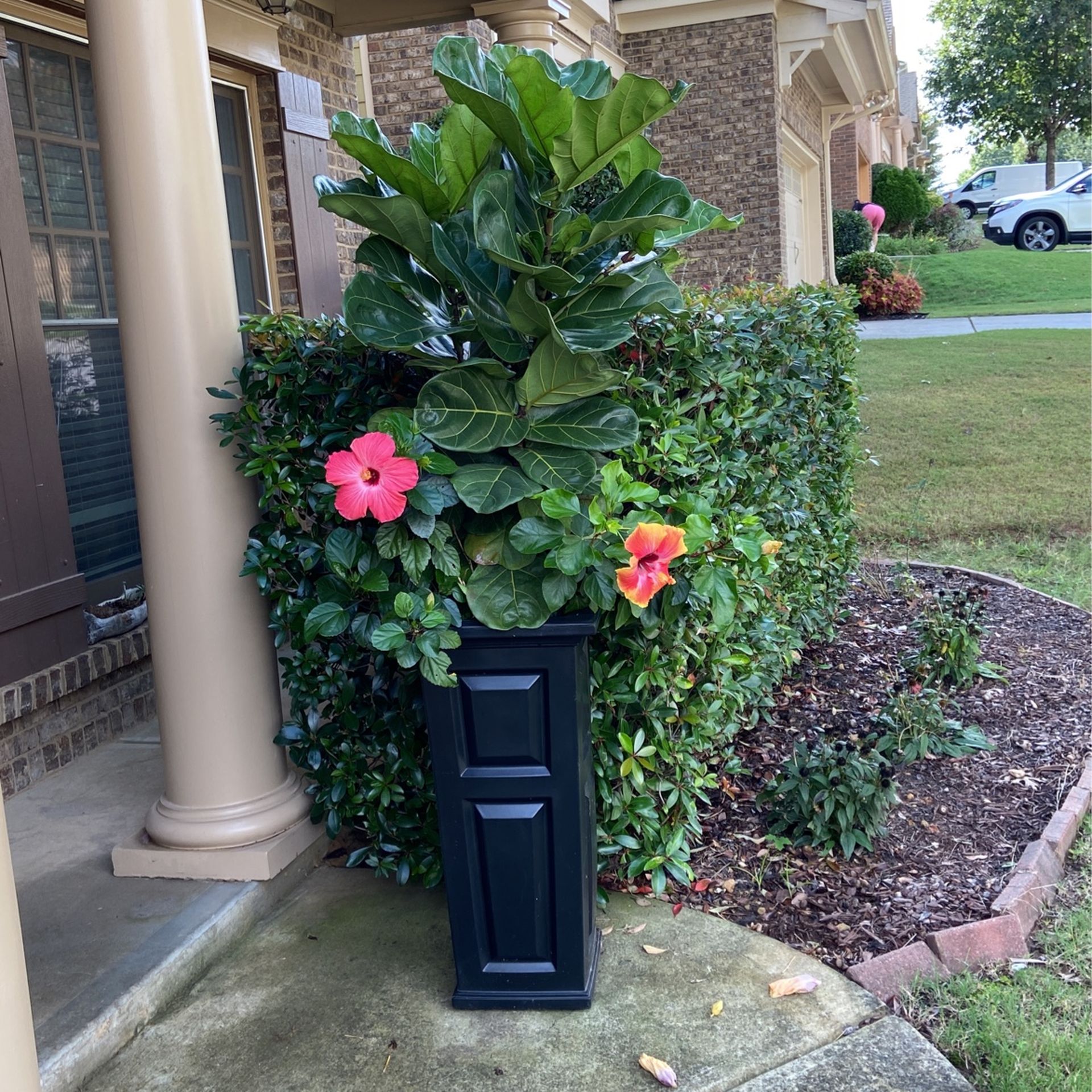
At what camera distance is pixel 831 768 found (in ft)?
10.9

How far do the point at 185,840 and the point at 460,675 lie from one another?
3.67ft

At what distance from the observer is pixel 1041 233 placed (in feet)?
84.7

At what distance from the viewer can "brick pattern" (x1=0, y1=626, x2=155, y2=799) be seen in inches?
144

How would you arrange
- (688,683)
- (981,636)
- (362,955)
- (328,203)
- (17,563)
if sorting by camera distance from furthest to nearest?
(981,636), (17,563), (688,683), (362,955), (328,203)

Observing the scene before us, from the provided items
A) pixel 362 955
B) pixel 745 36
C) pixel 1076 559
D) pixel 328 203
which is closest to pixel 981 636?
pixel 1076 559

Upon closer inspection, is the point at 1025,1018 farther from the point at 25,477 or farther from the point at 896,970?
the point at 25,477

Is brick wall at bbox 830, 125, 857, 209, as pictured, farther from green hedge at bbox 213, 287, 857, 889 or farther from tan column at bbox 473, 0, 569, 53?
green hedge at bbox 213, 287, 857, 889

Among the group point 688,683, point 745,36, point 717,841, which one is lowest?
point 717,841

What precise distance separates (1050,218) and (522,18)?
23064mm

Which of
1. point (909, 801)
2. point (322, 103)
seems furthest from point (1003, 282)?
point (909, 801)

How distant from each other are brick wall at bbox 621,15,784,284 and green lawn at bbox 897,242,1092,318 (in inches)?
223

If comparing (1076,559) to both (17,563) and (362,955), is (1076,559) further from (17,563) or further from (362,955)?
(17,563)

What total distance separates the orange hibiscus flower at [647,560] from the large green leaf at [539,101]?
0.83 metres

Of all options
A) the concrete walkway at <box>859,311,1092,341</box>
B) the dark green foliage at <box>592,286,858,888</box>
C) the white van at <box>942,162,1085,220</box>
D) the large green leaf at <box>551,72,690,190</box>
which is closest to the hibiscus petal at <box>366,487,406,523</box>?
the dark green foliage at <box>592,286,858,888</box>
